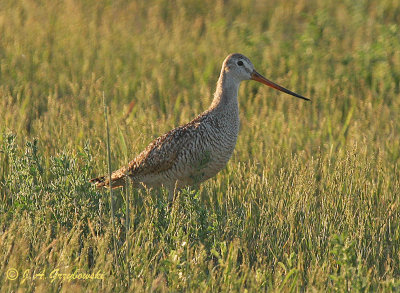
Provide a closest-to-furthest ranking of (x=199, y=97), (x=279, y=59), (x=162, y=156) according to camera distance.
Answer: (x=162, y=156) → (x=199, y=97) → (x=279, y=59)

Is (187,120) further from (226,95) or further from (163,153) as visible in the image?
(163,153)

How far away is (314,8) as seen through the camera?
13609 mm

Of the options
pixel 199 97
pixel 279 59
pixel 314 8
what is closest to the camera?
pixel 199 97

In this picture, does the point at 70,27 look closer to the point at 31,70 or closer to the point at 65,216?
the point at 31,70

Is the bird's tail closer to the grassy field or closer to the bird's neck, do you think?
the grassy field

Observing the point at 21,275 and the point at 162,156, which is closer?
the point at 21,275

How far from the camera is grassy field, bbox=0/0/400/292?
4855 millimetres

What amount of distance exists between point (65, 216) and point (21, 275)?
0.99m

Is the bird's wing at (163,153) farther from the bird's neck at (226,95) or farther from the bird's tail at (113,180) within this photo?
the bird's neck at (226,95)

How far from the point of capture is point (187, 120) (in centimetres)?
853

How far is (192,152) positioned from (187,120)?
7.46 feet

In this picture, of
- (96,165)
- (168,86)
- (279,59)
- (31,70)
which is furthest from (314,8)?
(96,165)

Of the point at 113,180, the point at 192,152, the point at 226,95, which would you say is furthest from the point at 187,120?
the point at 192,152

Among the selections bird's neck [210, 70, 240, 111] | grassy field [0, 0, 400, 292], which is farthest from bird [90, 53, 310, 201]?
grassy field [0, 0, 400, 292]
